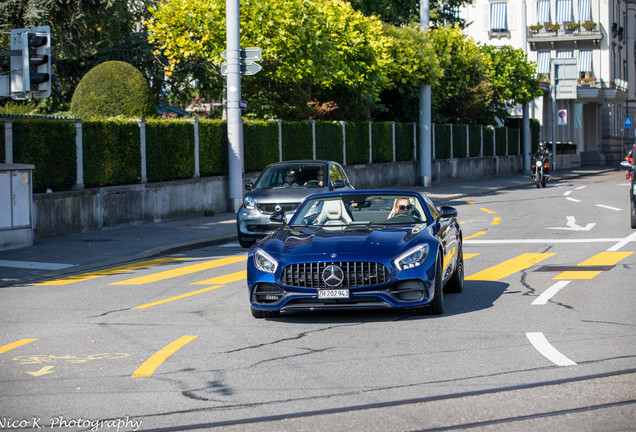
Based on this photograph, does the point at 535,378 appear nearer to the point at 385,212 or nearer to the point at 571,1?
the point at 385,212

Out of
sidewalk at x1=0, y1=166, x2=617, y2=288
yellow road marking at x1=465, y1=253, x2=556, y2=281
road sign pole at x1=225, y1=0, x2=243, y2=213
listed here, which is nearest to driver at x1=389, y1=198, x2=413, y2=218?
yellow road marking at x1=465, y1=253, x2=556, y2=281

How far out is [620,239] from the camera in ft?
57.5

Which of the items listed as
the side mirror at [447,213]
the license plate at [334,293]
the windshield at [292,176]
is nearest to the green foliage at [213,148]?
the windshield at [292,176]

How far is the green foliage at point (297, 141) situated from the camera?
30672 millimetres

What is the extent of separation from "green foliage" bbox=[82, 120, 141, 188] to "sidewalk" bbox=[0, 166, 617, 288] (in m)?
1.18

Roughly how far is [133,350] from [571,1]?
234 ft

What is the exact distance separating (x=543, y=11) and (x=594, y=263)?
211ft

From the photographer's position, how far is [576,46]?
7500 centimetres

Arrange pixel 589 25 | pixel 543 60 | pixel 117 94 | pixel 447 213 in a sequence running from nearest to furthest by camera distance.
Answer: pixel 447 213, pixel 117 94, pixel 589 25, pixel 543 60

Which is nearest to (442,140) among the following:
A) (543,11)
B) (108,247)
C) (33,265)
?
(108,247)

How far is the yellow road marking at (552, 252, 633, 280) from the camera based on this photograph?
12.6 m

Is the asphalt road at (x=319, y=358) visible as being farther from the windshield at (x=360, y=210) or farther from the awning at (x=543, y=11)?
the awning at (x=543, y=11)

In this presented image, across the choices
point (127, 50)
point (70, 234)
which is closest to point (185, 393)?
point (70, 234)

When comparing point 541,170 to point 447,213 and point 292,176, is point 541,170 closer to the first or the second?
point 292,176
